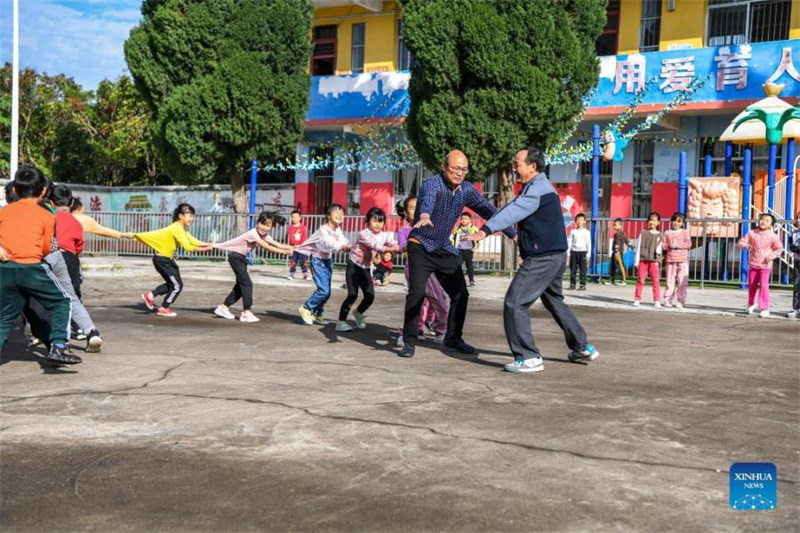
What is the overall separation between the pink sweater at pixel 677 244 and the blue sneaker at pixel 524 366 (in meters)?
7.75

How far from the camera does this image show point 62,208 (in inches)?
390

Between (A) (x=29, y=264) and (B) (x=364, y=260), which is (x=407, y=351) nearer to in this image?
(B) (x=364, y=260)

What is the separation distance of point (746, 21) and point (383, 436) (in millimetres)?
20531

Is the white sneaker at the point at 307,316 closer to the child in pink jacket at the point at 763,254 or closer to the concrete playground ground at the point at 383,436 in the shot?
the concrete playground ground at the point at 383,436

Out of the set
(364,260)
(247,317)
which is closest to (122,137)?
(247,317)

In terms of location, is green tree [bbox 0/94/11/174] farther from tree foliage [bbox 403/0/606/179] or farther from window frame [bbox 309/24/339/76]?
tree foliage [bbox 403/0/606/179]

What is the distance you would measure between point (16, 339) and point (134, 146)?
26721 mm

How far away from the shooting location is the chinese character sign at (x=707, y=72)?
68.1 feet

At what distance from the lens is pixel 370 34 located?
2731cm

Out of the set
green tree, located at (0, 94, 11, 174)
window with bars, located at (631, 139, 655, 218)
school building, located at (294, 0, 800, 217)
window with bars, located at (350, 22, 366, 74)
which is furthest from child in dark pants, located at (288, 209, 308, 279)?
green tree, located at (0, 94, 11, 174)

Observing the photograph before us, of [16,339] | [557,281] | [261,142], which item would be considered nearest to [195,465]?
[557,281]

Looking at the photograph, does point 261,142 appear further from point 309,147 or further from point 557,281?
point 557,281

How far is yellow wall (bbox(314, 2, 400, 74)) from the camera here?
1063 inches

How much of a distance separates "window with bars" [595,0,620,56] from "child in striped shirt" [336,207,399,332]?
15382 mm
